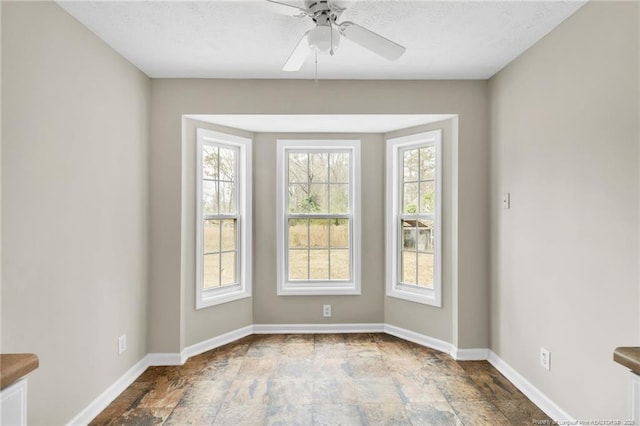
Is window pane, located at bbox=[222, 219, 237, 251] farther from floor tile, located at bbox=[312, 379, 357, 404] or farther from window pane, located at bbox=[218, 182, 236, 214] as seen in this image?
floor tile, located at bbox=[312, 379, 357, 404]

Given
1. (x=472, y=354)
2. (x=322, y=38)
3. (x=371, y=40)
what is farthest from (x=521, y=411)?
(x=322, y=38)

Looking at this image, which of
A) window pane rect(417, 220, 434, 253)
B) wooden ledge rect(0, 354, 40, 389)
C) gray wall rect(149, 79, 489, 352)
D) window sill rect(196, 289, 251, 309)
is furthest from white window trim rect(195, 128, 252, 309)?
wooden ledge rect(0, 354, 40, 389)

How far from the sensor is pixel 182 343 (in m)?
3.21

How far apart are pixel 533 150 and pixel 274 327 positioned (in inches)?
117

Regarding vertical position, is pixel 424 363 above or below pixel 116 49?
below

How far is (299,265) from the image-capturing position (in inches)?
159

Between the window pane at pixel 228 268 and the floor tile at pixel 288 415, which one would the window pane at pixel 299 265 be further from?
the floor tile at pixel 288 415

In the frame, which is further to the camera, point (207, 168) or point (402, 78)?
point (207, 168)

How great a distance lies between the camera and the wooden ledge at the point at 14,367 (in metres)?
0.93

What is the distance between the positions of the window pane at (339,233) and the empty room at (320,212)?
0.03 m

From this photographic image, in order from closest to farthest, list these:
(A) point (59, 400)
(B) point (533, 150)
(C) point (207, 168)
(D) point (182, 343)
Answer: (A) point (59, 400)
(B) point (533, 150)
(D) point (182, 343)
(C) point (207, 168)

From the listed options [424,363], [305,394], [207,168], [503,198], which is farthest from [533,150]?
[207,168]

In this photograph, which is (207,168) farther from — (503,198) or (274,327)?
(503,198)

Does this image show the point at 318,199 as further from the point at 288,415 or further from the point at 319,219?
the point at 288,415
